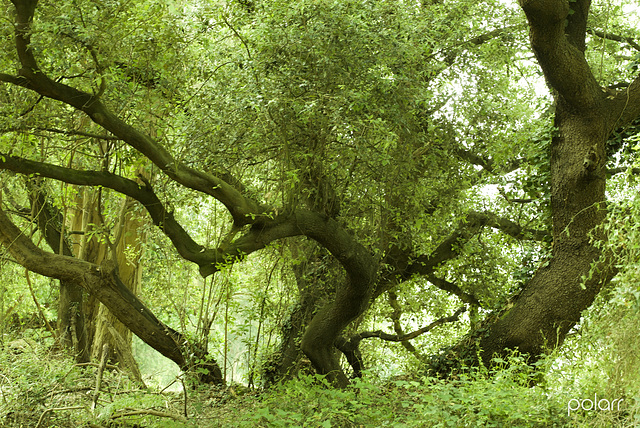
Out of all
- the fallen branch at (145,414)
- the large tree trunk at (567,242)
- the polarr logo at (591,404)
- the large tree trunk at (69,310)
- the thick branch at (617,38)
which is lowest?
the polarr logo at (591,404)

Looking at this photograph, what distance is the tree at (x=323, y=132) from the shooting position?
579 cm

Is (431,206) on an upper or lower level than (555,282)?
upper

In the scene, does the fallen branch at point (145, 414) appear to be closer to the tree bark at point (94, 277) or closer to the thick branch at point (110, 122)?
the tree bark at point (94, 277)

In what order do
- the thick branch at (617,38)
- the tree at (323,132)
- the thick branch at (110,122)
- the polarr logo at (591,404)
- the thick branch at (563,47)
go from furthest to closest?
1. the thick branch at (617,38)
2. the thick branch at (563,47)
3. the tree at (323,132)
4. the thick branch at (110,122)
5. the polarr logo at (591,404)

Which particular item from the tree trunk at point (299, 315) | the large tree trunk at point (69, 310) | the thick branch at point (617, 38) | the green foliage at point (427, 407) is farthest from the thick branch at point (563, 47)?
the large tree trunk at point (69, 310)

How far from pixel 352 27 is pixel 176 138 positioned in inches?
96.1

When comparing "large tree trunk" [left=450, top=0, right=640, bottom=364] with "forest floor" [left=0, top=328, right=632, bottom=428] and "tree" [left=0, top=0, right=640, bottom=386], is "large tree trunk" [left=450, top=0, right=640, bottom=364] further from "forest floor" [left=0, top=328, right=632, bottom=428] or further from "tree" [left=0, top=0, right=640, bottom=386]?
"forest floor" [left=0, top=328, right=632, bottom=428]

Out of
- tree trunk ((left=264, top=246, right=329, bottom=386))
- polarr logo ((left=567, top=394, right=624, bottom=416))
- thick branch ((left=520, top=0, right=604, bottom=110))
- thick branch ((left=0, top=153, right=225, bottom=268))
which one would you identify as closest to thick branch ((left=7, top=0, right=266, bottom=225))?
thick branch ((left=0, top=153, right=225, bottom=268))

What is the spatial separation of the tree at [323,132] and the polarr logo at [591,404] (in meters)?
2.16

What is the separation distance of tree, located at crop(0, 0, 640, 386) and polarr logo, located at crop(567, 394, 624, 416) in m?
2.16

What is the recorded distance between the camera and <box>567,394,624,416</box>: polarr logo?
12.8 ft

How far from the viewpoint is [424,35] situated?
708 centimetres

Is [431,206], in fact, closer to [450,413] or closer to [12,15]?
[450,413]

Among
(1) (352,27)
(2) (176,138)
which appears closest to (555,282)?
(1) (352,27)
